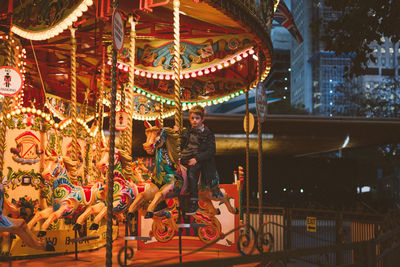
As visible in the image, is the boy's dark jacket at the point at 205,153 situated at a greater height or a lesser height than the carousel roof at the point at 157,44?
lesser

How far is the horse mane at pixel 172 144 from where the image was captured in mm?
6867

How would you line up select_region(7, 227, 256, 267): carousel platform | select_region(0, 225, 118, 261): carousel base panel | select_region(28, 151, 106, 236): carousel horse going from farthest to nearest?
select_region(7, 227, 256, 267): carousel platform, select_region(0, 225, 118, 261): carousel base panel, select_region(28, 151, 106, 236): carousel horse

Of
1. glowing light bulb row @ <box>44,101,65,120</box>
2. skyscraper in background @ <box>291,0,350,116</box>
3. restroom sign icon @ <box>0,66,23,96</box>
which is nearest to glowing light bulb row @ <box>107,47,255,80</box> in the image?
glowing light bulb row @ <box>44,101,65,120</box>

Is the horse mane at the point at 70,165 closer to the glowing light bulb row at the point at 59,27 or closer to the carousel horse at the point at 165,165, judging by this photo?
the carousel horse at the point at 165,165

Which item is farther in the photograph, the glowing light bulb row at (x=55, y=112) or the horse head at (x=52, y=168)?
the glowing light bulb row at (x=55, y=112)

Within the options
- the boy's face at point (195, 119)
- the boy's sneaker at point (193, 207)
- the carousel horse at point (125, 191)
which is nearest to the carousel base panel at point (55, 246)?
the carousel horse at point (125, 191)

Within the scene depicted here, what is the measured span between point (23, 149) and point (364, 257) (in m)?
6.38

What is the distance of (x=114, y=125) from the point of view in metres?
4.85

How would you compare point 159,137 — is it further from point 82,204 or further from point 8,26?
point 8,26

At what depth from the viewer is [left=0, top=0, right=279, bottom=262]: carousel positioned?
22.4 ft

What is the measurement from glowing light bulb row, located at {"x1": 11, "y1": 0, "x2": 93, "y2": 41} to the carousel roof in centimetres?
1

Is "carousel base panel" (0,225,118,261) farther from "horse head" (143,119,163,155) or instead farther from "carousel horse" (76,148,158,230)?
"horse head" (143,119,163,155)

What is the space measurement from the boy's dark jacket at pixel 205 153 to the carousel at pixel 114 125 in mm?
217

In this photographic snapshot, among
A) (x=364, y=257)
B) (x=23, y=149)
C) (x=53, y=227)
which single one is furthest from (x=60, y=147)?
(x=364, y=257)
